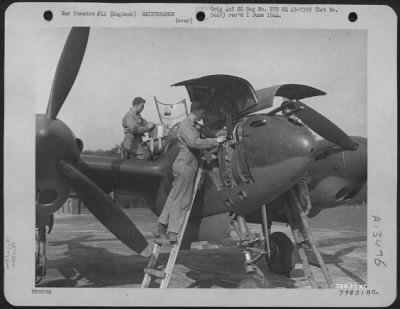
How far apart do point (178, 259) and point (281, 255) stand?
2.66 feet

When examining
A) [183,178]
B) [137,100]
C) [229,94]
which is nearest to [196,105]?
[229,94]

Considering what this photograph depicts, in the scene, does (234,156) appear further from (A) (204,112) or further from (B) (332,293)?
(B) (332,293)

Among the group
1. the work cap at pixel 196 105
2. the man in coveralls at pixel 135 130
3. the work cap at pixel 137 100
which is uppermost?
the work cap at pixel 137 100

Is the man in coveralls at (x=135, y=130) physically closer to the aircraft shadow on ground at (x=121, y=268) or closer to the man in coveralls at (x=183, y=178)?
the man in coveralls at (x=183, y=178)

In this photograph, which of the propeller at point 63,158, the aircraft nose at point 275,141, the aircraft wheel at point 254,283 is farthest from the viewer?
the aircraft wheel at point 254,283

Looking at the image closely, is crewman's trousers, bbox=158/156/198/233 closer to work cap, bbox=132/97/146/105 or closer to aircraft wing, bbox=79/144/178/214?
aircraft wing, bbox=79/144/178/214

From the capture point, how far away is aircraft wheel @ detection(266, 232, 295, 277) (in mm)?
3826

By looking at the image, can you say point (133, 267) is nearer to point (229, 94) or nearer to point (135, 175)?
point (135, 175)

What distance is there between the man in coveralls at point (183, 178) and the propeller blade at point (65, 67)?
932 mm

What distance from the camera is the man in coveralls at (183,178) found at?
3.71m

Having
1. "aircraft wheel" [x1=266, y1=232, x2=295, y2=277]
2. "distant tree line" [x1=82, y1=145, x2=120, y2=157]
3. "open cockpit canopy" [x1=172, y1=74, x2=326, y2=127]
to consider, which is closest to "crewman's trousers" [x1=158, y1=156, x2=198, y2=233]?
"open cockpit canopy" [x1=172, y1=74, x2=326, y2=127]

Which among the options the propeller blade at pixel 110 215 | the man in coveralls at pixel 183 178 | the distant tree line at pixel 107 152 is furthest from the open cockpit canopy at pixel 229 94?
the propeller blade at pixel 110 215

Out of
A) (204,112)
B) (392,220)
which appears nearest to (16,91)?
(204,112)

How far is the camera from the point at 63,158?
12.1 ft
